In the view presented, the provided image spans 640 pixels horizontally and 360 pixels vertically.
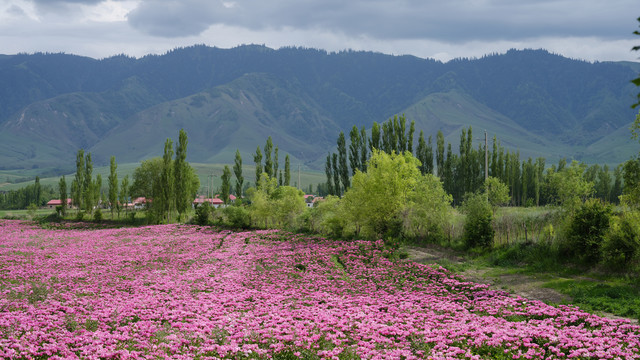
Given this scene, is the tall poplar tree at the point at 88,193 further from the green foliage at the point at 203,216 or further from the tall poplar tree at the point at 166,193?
the green foliage at the point at 203,216

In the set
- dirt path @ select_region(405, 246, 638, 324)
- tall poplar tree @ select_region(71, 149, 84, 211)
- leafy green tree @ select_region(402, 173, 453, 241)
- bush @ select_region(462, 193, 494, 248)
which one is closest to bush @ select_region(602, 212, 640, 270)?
dirt path @ select_region(405, 246, 638, 324)

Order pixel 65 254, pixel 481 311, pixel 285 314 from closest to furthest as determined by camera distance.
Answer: pixel 285 314 < pixel 481 311 < pixel 65 254

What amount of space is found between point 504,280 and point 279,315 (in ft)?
40.3

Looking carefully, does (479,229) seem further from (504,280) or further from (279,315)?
(279,315)

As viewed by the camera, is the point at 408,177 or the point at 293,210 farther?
the point at 293,210

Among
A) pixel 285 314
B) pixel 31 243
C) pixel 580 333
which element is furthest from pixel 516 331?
pixel 31 243

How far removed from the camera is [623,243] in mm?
22453

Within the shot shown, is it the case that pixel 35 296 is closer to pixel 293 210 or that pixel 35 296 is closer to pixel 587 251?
pixel 587 251

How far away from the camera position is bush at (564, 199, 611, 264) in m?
24.4

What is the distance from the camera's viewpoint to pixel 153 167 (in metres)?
95.5

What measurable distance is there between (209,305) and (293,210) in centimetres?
4368

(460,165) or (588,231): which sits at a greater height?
(460,165)

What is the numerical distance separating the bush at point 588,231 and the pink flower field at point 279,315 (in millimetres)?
6766

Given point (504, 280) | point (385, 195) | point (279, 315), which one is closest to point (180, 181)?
point (385, 195)
